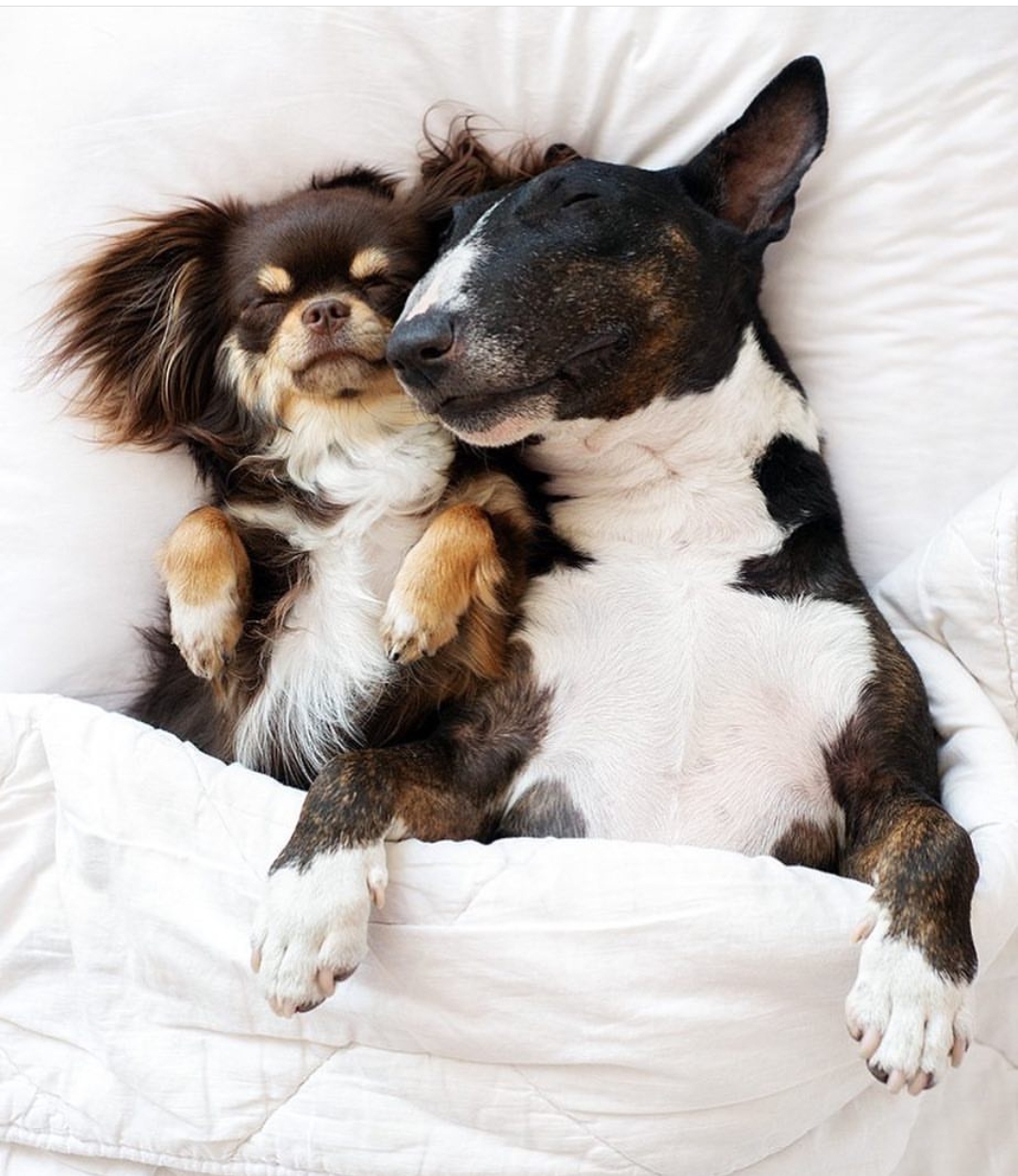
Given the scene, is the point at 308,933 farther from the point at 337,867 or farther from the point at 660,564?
the point at 660,564

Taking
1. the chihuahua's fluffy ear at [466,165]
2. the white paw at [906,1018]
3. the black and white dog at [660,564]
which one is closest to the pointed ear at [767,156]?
the black and white dog at [660,564]

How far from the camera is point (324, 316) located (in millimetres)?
2115

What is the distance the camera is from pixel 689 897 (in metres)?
1.86

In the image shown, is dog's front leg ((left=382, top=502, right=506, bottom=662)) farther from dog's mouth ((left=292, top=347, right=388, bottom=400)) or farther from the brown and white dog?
dog's mouth ((left=292, top=347, right=388, bottom=400))

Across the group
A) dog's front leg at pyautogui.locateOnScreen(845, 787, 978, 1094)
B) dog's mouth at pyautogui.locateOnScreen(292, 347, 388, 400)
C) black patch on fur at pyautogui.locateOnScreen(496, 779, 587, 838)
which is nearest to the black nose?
dog's mouth at pyautogui.locateOnScreen(292, 347, 388, 400)

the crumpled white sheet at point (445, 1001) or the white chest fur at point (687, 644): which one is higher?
the white chest fur at point (687, 644)

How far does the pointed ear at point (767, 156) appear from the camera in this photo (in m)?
2.18

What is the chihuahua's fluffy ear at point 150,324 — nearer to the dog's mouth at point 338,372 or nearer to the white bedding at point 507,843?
the white bedding at point 507,843

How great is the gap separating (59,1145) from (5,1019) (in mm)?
205

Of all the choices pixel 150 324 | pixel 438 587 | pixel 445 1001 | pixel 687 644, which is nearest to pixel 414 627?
pixel 438 587

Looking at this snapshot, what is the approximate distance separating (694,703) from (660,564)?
24 cm

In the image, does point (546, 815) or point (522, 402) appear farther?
point (546, 815)

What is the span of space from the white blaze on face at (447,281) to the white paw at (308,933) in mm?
792

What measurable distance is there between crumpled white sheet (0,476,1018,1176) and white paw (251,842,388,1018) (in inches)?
3.8
